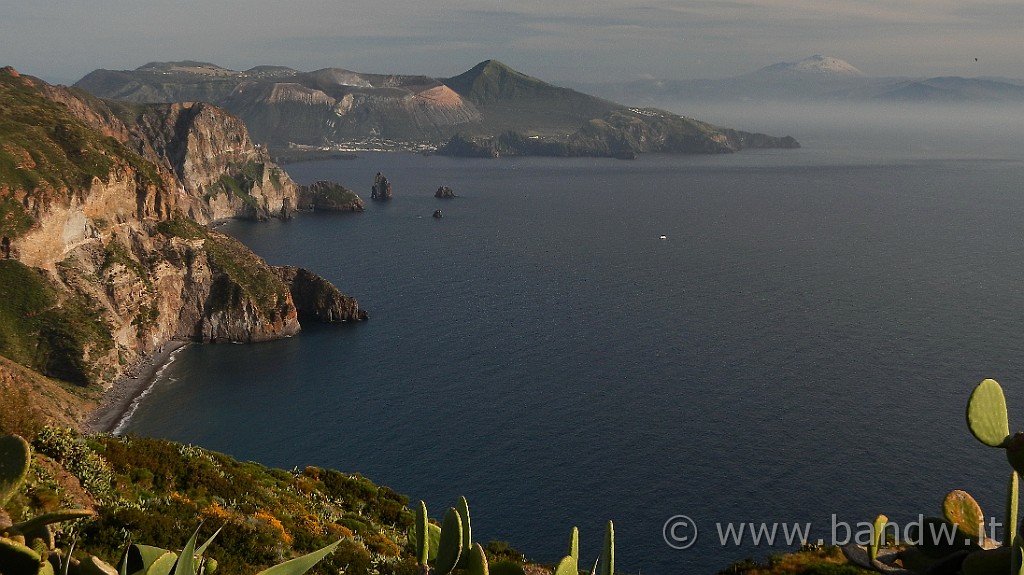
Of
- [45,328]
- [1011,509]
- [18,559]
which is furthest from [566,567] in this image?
[45,328]

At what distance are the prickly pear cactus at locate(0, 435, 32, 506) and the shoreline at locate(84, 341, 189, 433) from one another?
103416mm

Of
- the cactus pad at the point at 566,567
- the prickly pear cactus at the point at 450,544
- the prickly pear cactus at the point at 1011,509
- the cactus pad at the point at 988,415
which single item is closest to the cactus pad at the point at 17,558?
the prickly pear cactus at the point at 450,544

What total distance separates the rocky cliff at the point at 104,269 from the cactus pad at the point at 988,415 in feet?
425

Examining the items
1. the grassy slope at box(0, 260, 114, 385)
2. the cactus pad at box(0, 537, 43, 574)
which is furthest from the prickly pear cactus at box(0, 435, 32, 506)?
the grassy slope at box(0, 260, 114, 385)

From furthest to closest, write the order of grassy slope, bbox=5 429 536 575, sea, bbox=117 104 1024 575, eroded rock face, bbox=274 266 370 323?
→ eroded rock face, bbox=274 266 370 323 < sea, bbox=117 104 1024 575 < grassy slope, bbox=5 429 536 575

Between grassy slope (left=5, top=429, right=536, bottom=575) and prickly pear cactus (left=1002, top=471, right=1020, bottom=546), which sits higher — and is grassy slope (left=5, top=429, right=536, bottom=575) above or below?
below

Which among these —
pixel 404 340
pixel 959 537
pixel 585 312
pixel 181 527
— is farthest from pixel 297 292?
pixel 959 537

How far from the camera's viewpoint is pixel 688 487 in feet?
287

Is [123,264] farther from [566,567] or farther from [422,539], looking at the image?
[566,567]

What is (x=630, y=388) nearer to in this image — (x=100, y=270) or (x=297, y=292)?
(x=297, y=292)

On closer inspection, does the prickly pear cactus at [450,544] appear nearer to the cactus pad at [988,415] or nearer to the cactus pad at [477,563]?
the cactus pad at [477,563]

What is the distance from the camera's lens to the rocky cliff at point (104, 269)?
405 feet

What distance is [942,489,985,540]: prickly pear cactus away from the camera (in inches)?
511

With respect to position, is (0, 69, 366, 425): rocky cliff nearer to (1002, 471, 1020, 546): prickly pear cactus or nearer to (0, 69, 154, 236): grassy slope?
(0, 69, 154, 236): grassy slope
